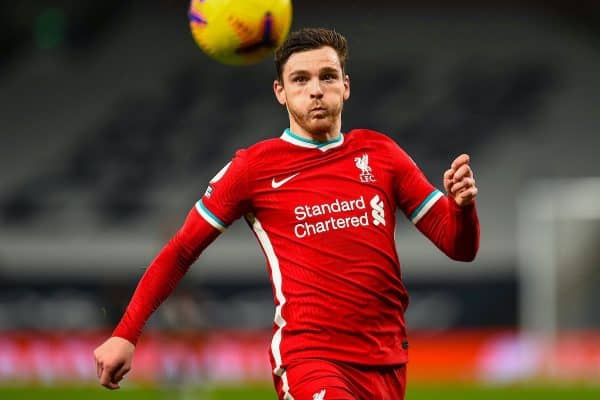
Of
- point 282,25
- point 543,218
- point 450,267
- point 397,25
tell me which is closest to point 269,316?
point 450,267

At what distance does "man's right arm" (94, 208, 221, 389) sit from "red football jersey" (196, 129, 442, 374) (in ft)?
0.26

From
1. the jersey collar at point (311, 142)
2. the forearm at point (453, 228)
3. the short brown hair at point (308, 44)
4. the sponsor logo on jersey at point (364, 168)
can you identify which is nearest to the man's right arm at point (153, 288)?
the jersey collar at point (311, 142)

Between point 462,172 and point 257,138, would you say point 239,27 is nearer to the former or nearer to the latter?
point 462,172

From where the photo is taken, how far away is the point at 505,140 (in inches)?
841

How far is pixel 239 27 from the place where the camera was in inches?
201

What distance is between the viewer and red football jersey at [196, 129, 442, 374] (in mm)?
4828

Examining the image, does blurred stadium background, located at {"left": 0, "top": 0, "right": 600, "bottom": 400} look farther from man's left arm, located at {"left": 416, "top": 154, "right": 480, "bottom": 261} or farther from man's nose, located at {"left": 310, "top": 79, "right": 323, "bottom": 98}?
man's nose, located at {"left": 310, "top": 79, "right": 323, "bottom": 98}

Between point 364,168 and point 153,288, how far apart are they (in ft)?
3.18

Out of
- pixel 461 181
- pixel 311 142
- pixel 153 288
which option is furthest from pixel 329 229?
pixel 153 288

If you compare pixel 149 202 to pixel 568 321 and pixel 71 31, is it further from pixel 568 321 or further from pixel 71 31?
pixel 568 321

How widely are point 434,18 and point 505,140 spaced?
2.68 metres

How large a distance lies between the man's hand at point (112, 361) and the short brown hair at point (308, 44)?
1.28m

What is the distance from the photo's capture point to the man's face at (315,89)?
4.97 metres

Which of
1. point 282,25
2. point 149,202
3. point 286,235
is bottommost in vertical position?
point 286,235
